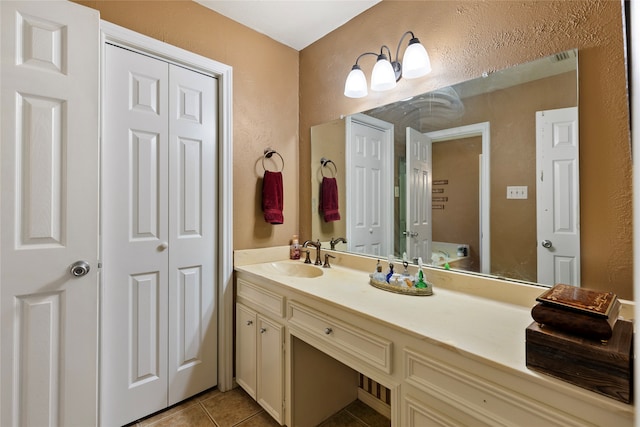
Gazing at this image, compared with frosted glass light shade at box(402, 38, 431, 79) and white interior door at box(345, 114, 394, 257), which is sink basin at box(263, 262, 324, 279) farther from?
frosted glass light shade at box(402, 38, 431, 79)

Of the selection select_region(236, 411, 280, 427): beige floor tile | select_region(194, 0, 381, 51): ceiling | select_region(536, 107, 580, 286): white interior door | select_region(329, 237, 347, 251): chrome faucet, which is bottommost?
select_region(236, 411, 280, 427): beige floor tile

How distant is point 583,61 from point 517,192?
1.66ft

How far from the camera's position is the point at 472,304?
3.80ft

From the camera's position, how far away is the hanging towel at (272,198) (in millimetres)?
1965

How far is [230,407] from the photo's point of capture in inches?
65.9

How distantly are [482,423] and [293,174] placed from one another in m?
1.80

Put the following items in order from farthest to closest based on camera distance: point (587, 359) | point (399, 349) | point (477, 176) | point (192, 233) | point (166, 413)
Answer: point (192, 233), point (166, 413), point (477, 176), point (399, 349), point (587, 359)

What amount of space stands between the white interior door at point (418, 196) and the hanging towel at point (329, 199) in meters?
0.56

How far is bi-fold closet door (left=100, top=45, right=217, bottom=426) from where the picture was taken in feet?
4.83

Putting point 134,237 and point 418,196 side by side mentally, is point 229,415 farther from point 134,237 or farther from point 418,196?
point 418,196

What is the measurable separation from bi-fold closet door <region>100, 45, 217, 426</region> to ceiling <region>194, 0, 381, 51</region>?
447 mm

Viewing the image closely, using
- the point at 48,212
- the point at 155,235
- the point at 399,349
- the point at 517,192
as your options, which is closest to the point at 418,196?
the point at 517,192

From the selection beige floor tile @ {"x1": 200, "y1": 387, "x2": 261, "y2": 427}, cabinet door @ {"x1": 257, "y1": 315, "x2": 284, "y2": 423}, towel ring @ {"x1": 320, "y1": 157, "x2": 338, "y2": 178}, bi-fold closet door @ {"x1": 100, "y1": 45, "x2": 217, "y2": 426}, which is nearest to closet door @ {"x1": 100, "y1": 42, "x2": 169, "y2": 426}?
bi-fold closet door @ {"x1": 100, "y1": 45, "x2": 217, "y2": 426}

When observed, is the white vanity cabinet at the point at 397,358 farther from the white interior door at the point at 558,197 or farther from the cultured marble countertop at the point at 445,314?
the white interior door at the point at 558,197
